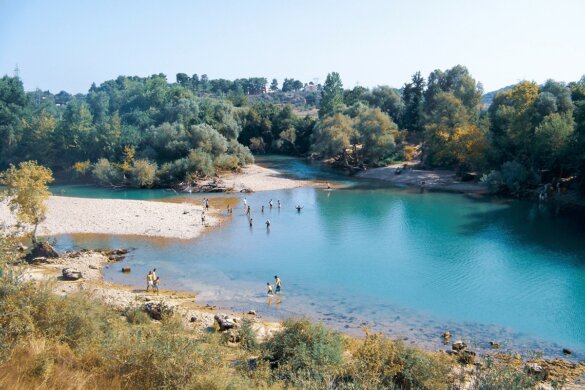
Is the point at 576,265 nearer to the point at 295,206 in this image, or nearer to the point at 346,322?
the point at 346,322

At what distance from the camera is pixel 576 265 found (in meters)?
35.2

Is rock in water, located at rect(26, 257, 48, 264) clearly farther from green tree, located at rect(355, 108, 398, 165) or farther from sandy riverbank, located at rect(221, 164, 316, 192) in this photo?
green tree, located at rect(355, 108, 398, 165)

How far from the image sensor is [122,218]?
4809 centimetres

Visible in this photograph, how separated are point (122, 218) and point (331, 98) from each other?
70099mm

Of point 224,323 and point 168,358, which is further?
point 224,323

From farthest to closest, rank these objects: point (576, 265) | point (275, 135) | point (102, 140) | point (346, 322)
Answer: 1. point (275, 135)
2. point (102, 140)
3. point (576, 265)
4. point (346, 322)

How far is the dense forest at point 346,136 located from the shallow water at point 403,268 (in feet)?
31.2

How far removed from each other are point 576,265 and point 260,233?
2613 centimetres

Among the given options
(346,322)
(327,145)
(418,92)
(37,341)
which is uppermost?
(418,92)

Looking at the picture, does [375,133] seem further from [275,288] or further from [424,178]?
[275,288]

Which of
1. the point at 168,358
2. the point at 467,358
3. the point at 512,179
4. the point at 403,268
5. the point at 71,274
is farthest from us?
the point at 512,179

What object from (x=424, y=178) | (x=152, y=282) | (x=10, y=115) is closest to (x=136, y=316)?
(x=152, y=282)

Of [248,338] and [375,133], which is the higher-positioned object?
[375,133]

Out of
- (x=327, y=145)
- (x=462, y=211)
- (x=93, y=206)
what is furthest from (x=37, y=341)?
(x=327, y=145)
